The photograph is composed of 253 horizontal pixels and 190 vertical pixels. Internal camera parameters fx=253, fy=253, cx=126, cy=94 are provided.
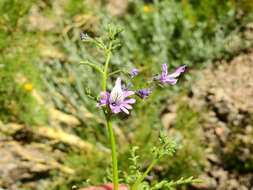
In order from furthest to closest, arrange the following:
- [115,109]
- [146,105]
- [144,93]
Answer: [146,105], [144,93], [115,109]

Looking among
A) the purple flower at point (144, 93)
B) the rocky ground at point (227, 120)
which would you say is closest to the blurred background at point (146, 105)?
the rocky ground at point (227, 120)

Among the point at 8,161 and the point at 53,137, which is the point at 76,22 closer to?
the point at 53,137

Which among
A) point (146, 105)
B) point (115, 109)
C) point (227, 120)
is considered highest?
point (146, 105)

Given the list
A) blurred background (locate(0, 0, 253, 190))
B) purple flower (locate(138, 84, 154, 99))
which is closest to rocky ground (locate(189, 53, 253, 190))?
blurred background (locate(0, 0, 253, 190))

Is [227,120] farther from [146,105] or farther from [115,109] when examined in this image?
[115,109]

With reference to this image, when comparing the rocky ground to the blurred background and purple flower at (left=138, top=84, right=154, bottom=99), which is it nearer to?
the blurred background

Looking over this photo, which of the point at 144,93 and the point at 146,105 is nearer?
the point at 144,93

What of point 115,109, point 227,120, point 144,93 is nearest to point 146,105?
point 227,120

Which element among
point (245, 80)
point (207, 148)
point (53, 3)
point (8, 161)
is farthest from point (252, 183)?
point (53, 3)

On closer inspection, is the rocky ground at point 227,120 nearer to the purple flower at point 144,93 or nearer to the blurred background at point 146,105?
the blurred background at point 146,105
